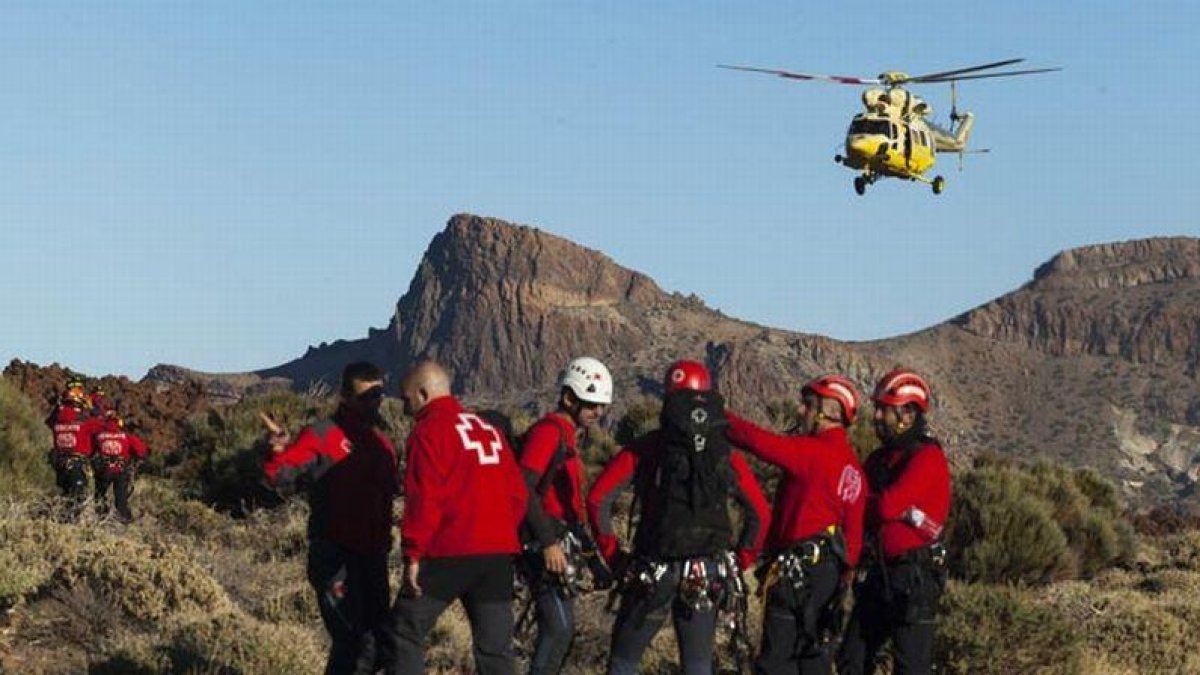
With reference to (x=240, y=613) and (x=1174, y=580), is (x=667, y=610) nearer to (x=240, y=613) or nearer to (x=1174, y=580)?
(x=240, y=613)

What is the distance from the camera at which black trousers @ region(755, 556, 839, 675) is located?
10172 mm

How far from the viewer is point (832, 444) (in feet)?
33.3

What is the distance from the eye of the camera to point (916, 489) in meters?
10.6

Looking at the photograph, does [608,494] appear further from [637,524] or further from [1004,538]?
[1004,538]

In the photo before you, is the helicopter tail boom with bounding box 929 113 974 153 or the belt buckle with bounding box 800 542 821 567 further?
the helicopter tail boom with bounding box 929 113 974 153


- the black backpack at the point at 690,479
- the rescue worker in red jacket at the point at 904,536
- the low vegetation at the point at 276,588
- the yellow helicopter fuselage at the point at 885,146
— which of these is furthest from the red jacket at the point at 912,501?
the yellow helicopter fuselage at the point at 885,146

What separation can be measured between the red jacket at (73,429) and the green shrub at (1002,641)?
11070mm

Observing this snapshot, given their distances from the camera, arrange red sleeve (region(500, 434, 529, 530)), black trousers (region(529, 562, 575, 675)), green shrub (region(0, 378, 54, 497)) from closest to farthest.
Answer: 1. red sleeve (region(500, 434, 529, 530))
2. black trousers (region(529, 562, 575, 675))
3. green shrub (region(0, 378, 54, 497))

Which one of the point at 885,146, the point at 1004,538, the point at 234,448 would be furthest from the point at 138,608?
the point at 885,146

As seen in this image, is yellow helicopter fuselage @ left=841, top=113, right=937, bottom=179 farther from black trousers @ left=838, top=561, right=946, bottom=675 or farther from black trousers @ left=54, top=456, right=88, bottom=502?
black trousers @ left=838, top=561, right=946, bottom=675

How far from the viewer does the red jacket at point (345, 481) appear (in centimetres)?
1013

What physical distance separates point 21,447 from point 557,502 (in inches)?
616

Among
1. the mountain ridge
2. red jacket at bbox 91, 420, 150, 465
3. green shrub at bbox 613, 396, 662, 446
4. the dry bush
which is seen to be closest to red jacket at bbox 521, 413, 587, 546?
the dry bush

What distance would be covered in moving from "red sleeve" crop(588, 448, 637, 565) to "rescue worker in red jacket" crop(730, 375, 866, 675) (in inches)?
31.9
